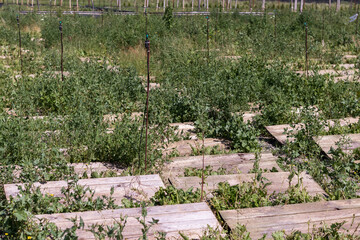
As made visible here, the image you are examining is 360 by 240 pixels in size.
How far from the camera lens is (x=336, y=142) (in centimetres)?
595

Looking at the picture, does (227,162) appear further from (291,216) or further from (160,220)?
(160,220)

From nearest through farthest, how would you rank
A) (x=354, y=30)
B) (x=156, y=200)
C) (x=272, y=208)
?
(x=272, y=208) < (x=156, y=200) < (x=354, y=30)

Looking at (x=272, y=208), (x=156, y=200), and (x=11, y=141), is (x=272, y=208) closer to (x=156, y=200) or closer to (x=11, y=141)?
(x=156, y=200)

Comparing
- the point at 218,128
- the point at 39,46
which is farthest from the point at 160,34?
the point at 218,128

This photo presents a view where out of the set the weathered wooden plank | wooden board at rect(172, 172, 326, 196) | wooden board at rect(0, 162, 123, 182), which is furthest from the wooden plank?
the weathered wooden plank

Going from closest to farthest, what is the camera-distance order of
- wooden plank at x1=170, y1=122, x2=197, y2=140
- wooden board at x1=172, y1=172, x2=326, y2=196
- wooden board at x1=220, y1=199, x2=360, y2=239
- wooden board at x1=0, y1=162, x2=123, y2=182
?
wooden board at x1=220, y1=199, x2=360, y2=239
wooden board at x1=172, y1=172, x2=326, y2=196
wooden board at x1=0, y1=162, x2=123, y2=182
wooden plank at x1=170, y1=122, x2=197, y2=140

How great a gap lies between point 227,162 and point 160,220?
2.16 metres

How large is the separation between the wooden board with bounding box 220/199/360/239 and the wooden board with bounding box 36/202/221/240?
259 millimetres

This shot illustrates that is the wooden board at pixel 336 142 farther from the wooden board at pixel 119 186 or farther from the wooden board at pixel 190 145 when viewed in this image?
the wooden board at pixel 119 186

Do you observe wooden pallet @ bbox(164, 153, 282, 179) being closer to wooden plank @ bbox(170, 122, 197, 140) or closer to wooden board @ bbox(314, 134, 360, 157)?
wooden board @ bbox(314, 134, 360, 157)

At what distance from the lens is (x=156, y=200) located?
4.49 meters

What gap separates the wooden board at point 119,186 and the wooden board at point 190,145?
1385 millimetres

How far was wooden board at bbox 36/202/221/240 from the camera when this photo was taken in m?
3.60

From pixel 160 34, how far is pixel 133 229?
36.7ft
